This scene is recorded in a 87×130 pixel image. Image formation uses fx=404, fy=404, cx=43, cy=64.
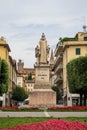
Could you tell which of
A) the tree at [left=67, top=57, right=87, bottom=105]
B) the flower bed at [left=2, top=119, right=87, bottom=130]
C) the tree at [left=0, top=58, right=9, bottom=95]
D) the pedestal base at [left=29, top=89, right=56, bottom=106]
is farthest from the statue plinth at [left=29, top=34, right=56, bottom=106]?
the flower bed at [left=2, top=119, right=87, bottom=130]

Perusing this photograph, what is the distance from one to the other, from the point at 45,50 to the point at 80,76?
14.7m

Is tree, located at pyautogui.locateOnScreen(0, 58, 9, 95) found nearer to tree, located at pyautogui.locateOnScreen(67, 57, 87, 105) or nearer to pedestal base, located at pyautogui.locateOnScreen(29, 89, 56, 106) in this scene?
tree, located at pyautogui.locateOnScreen(67, 57, 87, 105)

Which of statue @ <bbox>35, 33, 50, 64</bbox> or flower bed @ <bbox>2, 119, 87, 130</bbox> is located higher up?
statue @ <bbox>35, 33, 50, 64</bbox>

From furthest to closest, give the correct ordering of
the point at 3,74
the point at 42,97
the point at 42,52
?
the point at 3,74
the point at 42,52
the point at 42,97

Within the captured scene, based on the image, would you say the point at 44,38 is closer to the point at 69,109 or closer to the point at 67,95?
the point at 69,109

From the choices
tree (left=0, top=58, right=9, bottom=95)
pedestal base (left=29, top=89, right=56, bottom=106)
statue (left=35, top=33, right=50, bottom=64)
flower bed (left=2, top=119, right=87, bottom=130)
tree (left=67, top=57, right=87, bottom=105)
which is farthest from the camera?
tree (left=0, top=58, right=9, bottom=95)

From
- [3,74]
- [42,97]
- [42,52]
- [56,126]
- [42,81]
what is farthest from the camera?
[3,74]

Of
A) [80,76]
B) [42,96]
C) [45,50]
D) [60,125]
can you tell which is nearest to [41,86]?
[42,96]

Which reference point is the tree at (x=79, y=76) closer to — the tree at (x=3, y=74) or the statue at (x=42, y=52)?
the tree at (x=3, y=74)

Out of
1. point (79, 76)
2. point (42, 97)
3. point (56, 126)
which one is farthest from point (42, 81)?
point (56, 126)

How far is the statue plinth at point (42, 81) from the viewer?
46312 millimetres

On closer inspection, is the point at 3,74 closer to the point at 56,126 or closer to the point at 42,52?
the point at 42,52

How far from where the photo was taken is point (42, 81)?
47.9m

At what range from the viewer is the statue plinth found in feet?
152
